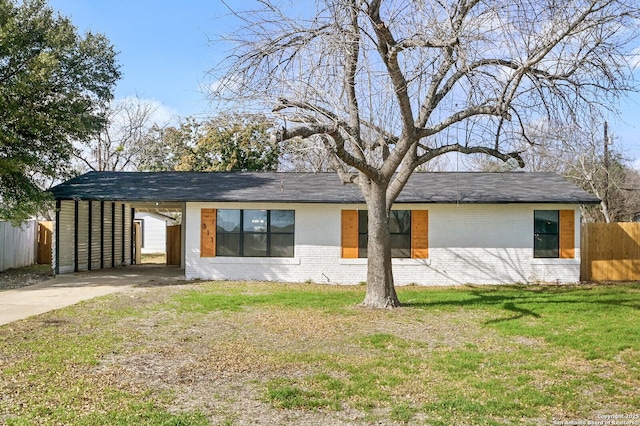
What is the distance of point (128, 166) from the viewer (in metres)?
37.2

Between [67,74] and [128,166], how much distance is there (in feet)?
67.6

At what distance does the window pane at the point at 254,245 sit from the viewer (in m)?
16.4

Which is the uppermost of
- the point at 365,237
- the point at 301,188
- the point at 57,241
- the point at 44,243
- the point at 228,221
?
the point at 301,188

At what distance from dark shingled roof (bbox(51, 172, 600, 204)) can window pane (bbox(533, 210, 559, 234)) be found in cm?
54

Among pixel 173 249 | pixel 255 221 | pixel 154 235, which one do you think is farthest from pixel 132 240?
pixel 154 235

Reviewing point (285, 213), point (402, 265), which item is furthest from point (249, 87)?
point (402, 265)

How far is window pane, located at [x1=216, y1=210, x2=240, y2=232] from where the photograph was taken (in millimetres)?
16469

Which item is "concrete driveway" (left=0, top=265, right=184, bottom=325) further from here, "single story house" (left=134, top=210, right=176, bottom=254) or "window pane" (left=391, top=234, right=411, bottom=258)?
"single story house" (left=134, top=210, right=176, bottom=254)

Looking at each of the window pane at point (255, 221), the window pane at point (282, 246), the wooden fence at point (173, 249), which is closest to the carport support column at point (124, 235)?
the wooden fence at point (173, 249)

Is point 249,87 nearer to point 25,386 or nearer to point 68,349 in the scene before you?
point 68,349

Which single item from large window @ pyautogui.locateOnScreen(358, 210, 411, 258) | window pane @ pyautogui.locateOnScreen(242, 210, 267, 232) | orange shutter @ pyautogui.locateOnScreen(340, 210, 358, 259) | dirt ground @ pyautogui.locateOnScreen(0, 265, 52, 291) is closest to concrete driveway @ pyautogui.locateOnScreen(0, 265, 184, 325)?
dirt ground @ pyautogui.locateOnScreen(0, 265, 52, 291)

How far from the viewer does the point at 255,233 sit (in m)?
16.4

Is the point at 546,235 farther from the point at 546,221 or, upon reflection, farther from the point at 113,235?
the point at 113,235

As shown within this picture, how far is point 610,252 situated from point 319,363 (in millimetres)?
13901
